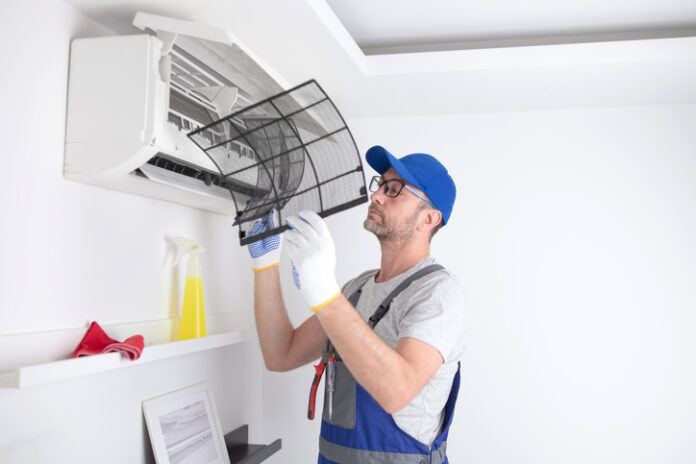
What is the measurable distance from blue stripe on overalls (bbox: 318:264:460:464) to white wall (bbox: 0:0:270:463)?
619 mm

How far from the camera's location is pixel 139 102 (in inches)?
59.1

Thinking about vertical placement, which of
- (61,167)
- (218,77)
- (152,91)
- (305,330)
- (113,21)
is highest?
(113,21)

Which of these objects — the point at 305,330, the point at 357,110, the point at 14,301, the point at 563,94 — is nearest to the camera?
the point at 14,301

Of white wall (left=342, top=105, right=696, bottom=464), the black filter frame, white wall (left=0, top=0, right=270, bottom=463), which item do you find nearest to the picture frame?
white wall (left=0, top=0, right=270, bottom=463)

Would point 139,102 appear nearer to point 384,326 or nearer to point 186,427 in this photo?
point 384,326

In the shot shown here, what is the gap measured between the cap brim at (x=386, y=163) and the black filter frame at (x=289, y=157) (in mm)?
277

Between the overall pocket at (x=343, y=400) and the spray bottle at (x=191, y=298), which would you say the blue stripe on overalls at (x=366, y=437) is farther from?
the spray bottle at (x=191, y=298)

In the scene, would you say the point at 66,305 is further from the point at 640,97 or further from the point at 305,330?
the point at 640,97

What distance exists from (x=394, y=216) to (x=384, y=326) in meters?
0.36

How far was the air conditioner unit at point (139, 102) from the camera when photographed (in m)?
1.50

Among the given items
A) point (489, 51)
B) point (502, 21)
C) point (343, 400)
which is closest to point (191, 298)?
point (343, 400)

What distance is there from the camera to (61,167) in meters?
1.51

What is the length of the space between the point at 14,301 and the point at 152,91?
61 centimetres

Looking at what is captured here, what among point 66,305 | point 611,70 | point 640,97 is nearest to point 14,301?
point 66,305
